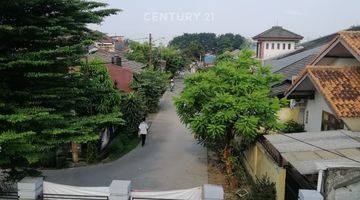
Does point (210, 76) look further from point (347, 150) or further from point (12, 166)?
point (12, 166)

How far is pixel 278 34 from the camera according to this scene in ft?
142

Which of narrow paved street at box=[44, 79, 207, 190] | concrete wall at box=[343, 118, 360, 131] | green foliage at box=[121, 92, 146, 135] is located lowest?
narrow paved street at box=[44, 79, 207, 190]

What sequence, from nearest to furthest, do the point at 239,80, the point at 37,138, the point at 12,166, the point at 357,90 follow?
the point at 37,138, the point at 12,166, the point at 357,90, the point at 239,80

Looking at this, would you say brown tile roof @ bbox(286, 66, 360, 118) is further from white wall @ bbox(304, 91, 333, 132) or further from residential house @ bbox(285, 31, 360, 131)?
white wall @ bbox(304, 91, 333, 132)

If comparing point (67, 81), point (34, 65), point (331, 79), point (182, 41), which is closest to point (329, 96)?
point (331, 79)

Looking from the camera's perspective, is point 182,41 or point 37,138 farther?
point 182,41

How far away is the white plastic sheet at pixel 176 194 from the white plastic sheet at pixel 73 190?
66cm

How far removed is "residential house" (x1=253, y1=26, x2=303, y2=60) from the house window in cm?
2914

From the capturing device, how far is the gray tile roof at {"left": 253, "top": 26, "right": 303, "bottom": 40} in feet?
140

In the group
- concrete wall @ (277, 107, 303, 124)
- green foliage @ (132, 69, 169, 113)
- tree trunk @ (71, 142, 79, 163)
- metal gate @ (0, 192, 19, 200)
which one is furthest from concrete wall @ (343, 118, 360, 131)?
green foliage @ (132, 69, 169, 113)

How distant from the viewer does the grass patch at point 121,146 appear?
18.2 metres

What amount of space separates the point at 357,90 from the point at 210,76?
484 cm

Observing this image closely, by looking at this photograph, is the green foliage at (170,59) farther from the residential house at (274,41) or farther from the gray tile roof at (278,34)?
the gray tile roof at (278,34)

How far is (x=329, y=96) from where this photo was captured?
11688mm
